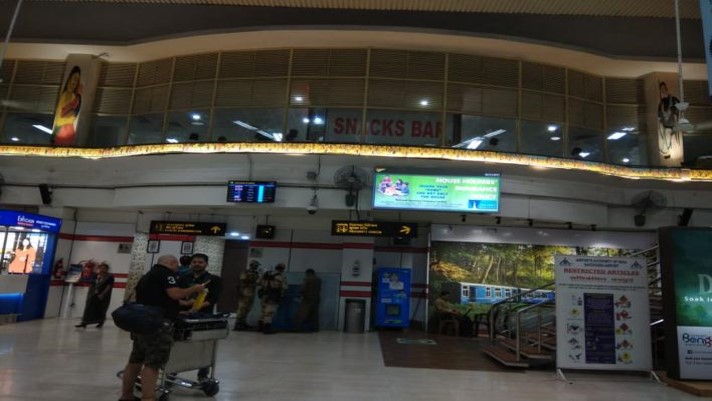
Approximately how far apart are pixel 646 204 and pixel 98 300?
41.9 ft

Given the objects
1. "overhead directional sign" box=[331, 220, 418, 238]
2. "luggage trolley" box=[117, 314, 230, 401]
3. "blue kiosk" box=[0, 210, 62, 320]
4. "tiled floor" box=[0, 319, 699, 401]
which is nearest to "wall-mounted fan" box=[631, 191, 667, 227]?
"tiled floor" box=[0, 319, 699, 401]

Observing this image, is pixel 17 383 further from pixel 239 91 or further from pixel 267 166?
pixel 239 91

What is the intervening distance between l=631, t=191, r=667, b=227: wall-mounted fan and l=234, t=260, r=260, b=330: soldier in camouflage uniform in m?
9.23

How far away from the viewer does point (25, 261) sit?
1073 cm

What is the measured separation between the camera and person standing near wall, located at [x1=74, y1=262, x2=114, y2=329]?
992cm

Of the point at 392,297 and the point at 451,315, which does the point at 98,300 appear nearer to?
the point at 392,297

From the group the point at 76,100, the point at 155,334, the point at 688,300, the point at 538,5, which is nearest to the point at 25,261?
the point at 76,100

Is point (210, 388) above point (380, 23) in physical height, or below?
below

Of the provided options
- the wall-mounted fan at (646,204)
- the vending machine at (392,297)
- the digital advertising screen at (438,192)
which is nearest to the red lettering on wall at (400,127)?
the digital advertising screen at (438,192)

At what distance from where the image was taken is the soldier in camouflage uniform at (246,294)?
10602 millimetres

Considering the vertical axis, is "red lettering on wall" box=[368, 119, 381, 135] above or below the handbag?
above

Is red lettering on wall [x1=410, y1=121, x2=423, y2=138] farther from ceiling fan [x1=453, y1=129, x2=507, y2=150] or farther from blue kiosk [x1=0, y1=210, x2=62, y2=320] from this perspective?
blue kiosk [x1=0, y1=210, x2=62, y2=320]

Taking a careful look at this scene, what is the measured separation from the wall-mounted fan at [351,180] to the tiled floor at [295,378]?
3270 millimetres

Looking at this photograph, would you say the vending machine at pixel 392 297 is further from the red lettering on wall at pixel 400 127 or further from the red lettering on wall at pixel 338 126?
the red lettering on wall at pixel 338 126
